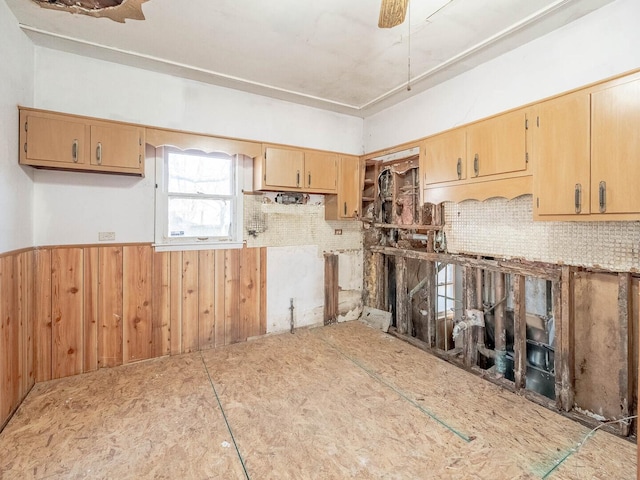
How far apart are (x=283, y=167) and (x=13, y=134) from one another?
2236mm

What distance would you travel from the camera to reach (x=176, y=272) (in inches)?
127

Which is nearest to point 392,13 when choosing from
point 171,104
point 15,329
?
point 171,104

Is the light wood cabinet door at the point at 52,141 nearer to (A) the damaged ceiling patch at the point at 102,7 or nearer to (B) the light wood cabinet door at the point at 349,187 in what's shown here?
(A) the damaged ceiling patch at the point at 102,7

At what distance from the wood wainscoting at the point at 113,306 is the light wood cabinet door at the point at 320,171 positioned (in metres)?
1.02

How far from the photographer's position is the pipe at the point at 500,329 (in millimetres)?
2801

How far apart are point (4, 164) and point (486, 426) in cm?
377

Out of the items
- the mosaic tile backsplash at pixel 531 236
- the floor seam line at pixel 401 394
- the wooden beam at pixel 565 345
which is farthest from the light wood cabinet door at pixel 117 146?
the wooden beam at pixel 565 345

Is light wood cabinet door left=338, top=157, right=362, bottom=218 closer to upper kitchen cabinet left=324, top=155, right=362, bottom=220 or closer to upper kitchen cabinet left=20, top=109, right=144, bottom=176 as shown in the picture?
upper kitchen cabinet left=324, top=155, right=362, bottom=220

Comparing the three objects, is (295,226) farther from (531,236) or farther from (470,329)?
(531,236)

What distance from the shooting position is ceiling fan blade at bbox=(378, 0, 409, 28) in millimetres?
2113

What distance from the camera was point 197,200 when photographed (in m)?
3.38

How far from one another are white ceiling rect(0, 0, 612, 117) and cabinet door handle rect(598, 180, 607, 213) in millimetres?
1250

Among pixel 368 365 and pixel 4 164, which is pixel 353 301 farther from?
pixel 4 164

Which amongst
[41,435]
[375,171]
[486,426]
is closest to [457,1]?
[375,171]
